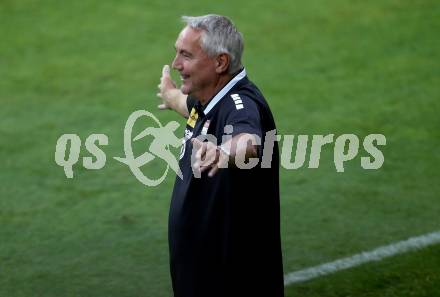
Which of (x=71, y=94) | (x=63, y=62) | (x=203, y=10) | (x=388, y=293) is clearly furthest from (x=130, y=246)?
(x=203, y=10)

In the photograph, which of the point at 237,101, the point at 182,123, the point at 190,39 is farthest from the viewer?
the point at 182,123

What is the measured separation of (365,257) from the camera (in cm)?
648

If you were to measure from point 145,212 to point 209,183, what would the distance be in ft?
9.47

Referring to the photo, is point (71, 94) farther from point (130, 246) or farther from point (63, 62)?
point (130, 246)

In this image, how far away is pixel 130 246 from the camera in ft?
22.0

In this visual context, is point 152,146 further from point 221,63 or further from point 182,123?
point 221,63

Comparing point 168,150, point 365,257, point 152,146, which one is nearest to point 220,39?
point 365,257

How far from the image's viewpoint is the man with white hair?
4391mm

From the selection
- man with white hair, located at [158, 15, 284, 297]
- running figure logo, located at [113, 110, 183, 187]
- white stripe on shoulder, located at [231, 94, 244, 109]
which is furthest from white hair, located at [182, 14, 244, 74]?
running figure logo, located at [113, 110, 183, 187]

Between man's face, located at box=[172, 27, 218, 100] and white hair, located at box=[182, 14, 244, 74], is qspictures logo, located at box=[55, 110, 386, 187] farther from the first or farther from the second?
white hair, located at box=[182, 14, 244, 74]

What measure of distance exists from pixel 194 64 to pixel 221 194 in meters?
0.56

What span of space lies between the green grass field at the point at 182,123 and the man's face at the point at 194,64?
6.39 feet

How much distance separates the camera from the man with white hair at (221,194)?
14.4 ft

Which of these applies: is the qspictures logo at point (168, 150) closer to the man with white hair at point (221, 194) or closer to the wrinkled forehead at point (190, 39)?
the man with white hair at point (221, 194)
